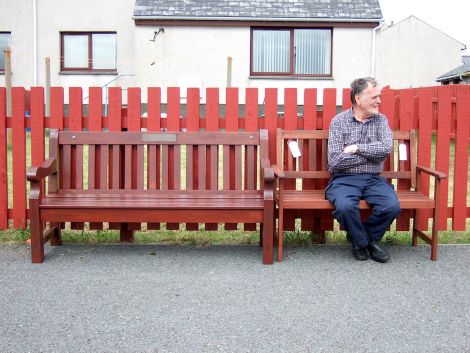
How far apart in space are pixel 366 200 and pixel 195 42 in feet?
51.0

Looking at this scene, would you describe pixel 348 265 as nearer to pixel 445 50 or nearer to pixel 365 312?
pixel 365 312

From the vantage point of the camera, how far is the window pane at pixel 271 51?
20.4 m

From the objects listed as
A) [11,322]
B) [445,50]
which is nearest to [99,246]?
[11,322]

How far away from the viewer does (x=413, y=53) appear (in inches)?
1873

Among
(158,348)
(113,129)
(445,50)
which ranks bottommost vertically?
(158,348)

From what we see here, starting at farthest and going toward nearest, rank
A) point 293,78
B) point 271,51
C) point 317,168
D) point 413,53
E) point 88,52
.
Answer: point 413,53 < point 88,52 < point 271,51 < point 293,78 < point 317,168

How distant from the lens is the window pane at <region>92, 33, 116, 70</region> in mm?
21297

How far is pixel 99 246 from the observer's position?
5.73 meters

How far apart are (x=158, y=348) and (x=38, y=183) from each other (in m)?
2.27

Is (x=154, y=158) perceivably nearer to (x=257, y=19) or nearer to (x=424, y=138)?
(x=424, y=138)

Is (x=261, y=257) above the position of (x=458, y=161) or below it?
below

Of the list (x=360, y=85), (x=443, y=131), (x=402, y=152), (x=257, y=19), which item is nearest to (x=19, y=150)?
(x=360, y=85)

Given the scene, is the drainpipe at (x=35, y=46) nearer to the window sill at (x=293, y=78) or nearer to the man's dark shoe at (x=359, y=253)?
the window sill at (x=293, y=78)

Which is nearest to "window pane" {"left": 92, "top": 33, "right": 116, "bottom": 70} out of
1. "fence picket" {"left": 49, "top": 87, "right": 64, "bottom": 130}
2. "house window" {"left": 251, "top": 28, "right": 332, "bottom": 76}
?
"house window" {"left": 251, "top": 28, "right": 332, "bottom": 76}
